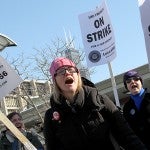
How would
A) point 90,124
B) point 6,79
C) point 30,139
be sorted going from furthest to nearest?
point 6,79, point 30,139, point 90,124

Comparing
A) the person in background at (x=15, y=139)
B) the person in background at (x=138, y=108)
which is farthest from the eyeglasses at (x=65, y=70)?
the person in background at (x=15, y=139)

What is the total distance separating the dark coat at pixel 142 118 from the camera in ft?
16.2

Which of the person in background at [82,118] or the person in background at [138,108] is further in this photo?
the person in background at [138,108]

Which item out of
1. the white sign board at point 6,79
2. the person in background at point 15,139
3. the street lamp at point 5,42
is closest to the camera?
the person in background at point 15,139

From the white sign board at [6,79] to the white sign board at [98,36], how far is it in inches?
98.9

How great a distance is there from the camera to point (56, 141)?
369cm

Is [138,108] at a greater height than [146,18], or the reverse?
[146,18]

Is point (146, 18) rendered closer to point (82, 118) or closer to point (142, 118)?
point (142, 118)

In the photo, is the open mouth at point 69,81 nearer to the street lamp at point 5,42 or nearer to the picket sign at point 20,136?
the picket sign at point 20,136

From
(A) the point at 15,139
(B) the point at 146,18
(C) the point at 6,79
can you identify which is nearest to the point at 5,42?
(C) the point at 6,79

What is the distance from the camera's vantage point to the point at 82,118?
138 inches

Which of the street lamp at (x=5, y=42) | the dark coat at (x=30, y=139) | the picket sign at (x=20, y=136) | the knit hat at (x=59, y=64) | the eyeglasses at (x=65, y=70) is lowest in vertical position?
the dark coat at (x=30, y=139)

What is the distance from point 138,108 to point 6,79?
10.3 feet

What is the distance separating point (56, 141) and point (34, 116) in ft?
75.6
